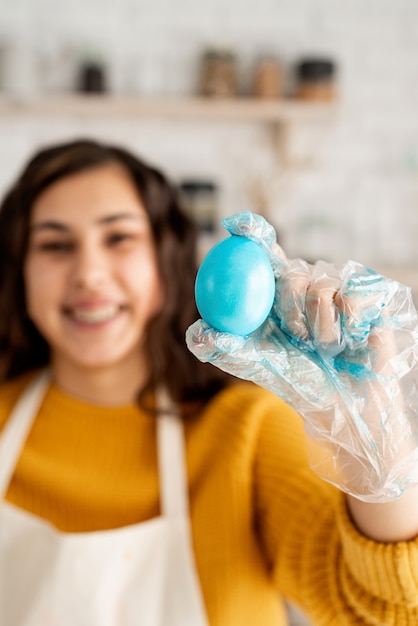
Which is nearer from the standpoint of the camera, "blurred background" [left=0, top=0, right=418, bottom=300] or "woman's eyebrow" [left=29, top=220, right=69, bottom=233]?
"woman's eyebrow" [left=29, top=220, right=69, bottom=233]

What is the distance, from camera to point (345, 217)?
7.09 ft

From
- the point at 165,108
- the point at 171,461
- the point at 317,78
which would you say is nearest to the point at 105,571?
the point at 171,461

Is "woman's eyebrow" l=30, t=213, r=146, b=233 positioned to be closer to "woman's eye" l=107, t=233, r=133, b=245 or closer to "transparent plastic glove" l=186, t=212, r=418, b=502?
"woman's eye" l=107, t=233, r=133, b=245

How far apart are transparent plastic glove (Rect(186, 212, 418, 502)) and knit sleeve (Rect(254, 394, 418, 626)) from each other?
3.4 inches

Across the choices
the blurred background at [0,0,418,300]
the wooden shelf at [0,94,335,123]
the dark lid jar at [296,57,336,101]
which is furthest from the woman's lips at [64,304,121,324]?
the dark lid jar at [296,57,336,101]

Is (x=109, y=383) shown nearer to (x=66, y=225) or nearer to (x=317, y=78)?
(x=66, y=225)

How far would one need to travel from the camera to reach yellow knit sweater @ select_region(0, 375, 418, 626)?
2.01ft

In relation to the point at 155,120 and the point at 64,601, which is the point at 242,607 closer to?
the point at 64,601

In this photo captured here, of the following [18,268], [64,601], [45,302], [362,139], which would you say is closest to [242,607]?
[64,601]

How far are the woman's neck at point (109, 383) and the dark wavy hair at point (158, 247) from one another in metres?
0.02

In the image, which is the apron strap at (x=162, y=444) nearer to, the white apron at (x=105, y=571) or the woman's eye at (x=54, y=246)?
the white apron at (x=105, y=571)

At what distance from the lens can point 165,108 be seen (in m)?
1.96

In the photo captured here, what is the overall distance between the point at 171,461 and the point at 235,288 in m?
0.52

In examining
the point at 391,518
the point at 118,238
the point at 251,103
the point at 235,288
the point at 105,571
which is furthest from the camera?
the point at 251,103
